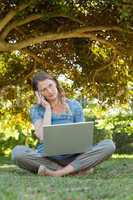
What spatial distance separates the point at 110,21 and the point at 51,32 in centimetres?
128

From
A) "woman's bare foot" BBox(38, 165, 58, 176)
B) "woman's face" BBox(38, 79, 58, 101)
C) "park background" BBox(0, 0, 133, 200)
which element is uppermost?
"park background" BBox(0, 0, 133, 200)

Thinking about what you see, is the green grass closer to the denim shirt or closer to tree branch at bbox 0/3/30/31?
the denim shirt

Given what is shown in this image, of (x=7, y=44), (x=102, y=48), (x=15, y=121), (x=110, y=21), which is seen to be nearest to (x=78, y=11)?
(x=110, y=21)

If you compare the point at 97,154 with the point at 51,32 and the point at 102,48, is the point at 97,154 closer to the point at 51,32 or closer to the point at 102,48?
the point at 51,32

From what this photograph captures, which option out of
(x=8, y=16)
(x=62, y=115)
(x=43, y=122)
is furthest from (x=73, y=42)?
(x=43, y=122)

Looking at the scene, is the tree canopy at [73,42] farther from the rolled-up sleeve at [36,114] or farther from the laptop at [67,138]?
the laptop at [67,138]

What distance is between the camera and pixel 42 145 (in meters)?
7.39

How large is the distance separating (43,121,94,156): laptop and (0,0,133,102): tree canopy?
4.78 m

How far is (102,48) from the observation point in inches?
635

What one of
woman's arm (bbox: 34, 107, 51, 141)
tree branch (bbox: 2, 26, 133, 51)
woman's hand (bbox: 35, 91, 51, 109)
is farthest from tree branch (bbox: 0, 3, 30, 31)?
woman's arm (bbox: 34, 107, 51, 141)

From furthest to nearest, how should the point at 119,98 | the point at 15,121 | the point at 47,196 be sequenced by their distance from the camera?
the point at 15,121
the point at 119,98
the point at 47,196

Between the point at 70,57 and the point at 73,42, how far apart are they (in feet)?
1.99

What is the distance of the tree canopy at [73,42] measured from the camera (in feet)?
41.9

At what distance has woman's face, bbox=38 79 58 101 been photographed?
7.29 meters
